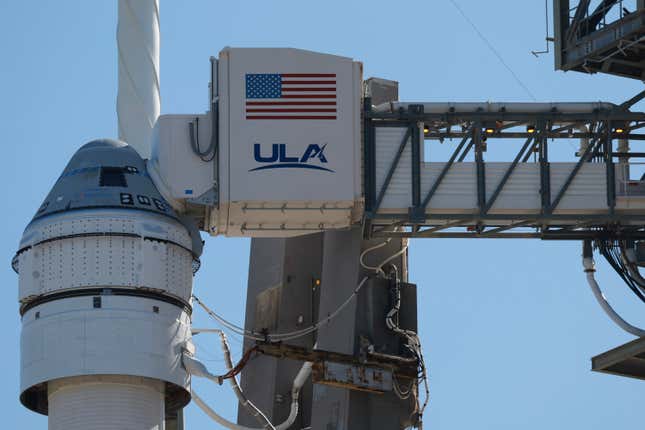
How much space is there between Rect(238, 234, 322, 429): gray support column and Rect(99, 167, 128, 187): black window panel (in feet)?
51.9

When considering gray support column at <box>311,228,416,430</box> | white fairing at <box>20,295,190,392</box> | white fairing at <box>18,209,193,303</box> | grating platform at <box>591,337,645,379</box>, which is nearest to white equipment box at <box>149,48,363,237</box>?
white fairing at <box>18,209,193,303</box>

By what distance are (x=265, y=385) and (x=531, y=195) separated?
Result: 56.5ft

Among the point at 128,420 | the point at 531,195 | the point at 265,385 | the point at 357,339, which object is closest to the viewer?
the point at 128,420

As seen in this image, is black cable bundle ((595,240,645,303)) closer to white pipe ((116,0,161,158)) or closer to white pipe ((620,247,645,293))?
white pipe ((620,247,645,293))

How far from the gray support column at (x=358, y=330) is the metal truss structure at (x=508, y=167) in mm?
4418

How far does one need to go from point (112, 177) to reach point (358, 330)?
1092 cm

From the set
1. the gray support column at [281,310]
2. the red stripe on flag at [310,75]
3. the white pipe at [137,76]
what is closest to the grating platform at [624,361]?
the red stripe on flag at [310,75]

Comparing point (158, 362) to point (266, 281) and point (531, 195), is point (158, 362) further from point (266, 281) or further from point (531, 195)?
point (266, 281)

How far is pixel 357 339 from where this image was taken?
6569cm

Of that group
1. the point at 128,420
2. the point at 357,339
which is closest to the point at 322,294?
the point at 357,339

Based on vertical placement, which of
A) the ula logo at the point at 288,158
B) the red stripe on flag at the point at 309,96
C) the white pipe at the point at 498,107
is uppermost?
the red stripe on flag at the point at 309,96

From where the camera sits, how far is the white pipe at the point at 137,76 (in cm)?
6738

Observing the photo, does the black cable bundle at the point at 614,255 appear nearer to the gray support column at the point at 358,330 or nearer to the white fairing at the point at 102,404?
the gray support column at the point at 358,330

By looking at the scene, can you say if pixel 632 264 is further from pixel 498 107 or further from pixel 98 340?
pixel 98 340
